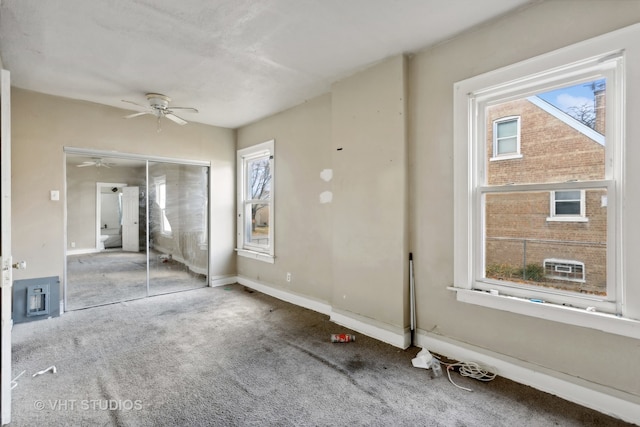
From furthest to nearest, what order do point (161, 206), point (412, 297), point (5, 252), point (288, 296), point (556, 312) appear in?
point (161, 206) → point (288, 296) → point (412, 297) → point (556, 312) → point (5, 252)

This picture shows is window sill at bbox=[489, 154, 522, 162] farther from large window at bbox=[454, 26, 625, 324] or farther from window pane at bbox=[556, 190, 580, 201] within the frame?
window pane at bbox=[556, 190, 580, 201]

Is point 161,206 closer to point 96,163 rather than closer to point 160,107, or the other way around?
point 96,163

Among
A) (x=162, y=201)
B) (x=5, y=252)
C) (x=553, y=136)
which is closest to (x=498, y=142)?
(x=553, y=136)

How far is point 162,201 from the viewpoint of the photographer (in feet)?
15.0

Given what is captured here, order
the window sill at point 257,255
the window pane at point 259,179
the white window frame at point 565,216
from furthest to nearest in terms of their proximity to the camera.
→ the window pane at point 259,179 < the window sill at point 257,255 < the white window frame at point 565,216

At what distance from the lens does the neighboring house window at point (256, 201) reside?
4.55 meters

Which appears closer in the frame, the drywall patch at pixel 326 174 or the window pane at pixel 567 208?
the window pane at pixel 567 208

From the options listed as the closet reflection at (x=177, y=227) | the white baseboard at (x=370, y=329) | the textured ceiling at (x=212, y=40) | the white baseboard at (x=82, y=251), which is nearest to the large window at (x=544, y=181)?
the textured ceiling at (x=212, y=40)

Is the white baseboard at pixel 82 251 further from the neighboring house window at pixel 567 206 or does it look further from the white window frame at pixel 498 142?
the neighboring house window at pixel 567 206

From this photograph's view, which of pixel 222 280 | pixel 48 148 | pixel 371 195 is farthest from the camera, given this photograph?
pixel 222 280

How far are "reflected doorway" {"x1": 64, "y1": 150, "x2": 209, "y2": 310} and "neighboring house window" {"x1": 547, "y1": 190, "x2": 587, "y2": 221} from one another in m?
4.40

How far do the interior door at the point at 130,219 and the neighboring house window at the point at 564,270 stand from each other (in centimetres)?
465

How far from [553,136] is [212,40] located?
8.55 feet

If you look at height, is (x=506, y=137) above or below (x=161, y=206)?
above
